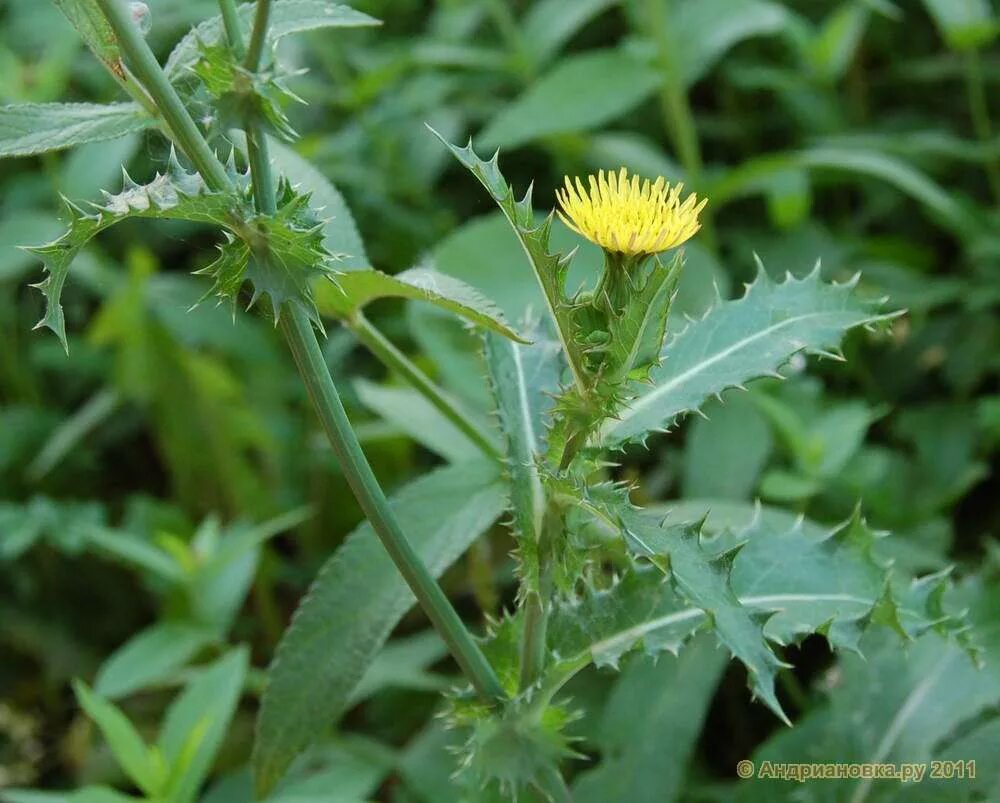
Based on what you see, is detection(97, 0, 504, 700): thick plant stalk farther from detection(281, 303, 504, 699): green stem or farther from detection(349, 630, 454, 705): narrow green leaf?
detection(349, 630, 454, 705): narrow green leaf

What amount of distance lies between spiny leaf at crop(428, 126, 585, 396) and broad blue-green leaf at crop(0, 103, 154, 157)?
A: 0.26m

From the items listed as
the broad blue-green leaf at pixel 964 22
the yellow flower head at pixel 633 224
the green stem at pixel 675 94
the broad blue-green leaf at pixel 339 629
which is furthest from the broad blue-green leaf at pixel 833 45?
the yellow flower head at pixel 633 224

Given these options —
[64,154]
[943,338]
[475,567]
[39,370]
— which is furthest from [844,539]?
[64,154]

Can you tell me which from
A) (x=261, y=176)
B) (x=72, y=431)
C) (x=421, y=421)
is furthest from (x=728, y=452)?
(x=72, y=431)

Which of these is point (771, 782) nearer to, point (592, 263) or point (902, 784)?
point (902, 784)

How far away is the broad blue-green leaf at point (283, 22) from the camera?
38.0 inches

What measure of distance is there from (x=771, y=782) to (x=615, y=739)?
0.66 feet

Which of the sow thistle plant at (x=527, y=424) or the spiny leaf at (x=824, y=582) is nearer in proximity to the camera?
the sow thistle plant at (x=527, y=424)

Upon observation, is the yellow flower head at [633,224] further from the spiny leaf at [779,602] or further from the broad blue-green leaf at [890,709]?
the broad blue-green leaf at [890,709]

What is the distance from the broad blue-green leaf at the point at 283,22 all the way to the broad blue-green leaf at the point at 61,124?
0.19 feet

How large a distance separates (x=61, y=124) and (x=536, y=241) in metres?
0.42

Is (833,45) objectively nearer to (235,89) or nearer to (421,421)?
(421,421)

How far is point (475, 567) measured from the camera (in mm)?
1878

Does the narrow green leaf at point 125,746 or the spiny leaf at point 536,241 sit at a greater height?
the spiny leaf at point 536,241
